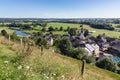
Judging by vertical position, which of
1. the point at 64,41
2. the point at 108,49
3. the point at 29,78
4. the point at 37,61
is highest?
the point at 29,78

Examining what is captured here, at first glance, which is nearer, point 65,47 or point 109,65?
point 109,65

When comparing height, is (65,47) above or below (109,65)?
below

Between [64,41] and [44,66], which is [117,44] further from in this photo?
[44,66]

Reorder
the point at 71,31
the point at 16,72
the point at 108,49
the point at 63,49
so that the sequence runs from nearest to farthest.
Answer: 1. the point at 16,72
2. the point at 63,49
3. the point at 108,49
4. the point at 71,31

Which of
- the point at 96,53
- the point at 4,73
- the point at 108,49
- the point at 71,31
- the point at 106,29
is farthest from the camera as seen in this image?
the point at 106,29

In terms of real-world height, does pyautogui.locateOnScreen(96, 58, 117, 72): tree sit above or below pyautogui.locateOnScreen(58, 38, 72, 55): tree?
above

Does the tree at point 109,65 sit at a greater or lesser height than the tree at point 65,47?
greater

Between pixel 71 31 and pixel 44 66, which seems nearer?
pixel 44 66

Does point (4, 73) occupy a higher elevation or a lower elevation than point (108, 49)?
higher

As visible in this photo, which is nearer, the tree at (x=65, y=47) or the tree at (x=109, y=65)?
the tree at (x=109, y=65)

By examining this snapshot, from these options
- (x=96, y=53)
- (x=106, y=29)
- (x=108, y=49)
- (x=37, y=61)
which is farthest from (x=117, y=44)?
(x=37, y=61)

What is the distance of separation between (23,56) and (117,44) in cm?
7912

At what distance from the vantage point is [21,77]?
14.8 feet

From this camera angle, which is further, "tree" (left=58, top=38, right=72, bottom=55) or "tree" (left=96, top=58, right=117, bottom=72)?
"tree" (left=58, top=38, right=72, bottom=55)
